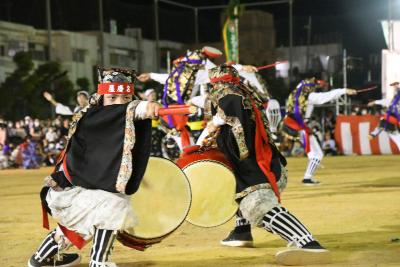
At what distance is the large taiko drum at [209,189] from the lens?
650 cm

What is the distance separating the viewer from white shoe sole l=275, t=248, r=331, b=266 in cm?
590

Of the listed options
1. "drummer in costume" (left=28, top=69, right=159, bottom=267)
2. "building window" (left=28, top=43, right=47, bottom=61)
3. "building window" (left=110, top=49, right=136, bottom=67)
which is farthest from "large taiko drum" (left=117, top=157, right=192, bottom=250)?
"building window" (left=110, top=49, right=136, bottom=67)

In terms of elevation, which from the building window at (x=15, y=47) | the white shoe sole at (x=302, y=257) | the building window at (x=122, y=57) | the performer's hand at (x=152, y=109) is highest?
the building window at (x=15, y=47)

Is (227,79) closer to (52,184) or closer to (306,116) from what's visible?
(52,184)

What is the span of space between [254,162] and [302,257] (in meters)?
0.84

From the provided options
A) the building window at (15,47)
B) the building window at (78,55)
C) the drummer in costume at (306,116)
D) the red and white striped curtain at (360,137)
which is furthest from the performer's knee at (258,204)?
the building window at (78,55)

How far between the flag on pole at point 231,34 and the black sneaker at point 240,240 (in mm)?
18008

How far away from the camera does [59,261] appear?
A: 5.96m

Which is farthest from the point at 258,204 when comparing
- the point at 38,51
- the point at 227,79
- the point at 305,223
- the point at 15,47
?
the point at 38,51

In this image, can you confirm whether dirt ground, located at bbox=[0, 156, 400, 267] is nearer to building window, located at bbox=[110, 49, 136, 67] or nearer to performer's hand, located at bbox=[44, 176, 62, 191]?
performer's hand, located at bbox=[44, 176, 62, 191]

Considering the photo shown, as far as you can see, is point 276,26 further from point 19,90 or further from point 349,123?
point 349,123

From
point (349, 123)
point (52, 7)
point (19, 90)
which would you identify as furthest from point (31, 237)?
point (52, 7)

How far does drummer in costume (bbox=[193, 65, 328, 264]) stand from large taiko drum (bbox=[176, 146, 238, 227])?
14 cm

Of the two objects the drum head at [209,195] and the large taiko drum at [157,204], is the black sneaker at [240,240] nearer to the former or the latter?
the drum head at [209,195]
